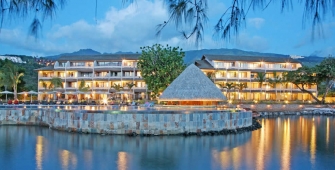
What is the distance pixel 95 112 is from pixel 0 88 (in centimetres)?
3630

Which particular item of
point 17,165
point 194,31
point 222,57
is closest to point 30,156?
point 17,165

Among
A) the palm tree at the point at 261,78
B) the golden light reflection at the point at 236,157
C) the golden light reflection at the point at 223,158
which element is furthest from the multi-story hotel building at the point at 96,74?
the golden light reflection at the point at 223,158

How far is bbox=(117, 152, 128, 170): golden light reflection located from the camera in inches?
635

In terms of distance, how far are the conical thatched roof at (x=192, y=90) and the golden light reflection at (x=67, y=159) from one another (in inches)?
591

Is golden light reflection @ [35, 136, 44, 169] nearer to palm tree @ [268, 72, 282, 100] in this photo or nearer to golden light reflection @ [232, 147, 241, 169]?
golden light reflection @ [232, 147, 241, 169]

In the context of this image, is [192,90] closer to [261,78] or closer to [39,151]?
[39,151]


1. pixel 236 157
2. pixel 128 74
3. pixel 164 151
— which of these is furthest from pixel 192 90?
pixel 128 74

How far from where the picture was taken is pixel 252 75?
63875 millimetres

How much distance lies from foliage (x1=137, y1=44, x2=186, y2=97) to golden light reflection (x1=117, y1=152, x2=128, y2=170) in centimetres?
2397

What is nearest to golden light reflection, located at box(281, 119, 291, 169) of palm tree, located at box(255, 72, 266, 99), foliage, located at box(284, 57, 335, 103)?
foliage, located at box(284, 57, 335, 103)

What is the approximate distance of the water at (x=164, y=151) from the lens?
54.9 ft

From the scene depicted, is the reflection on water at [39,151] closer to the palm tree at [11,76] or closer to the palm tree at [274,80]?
the palm tree at [11,76]

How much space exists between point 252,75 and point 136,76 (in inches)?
827

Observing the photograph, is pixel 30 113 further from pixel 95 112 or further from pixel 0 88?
pixel 0 88
